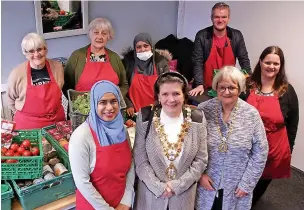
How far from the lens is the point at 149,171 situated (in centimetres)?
185

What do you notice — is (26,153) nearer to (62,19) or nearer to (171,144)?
(171,144)

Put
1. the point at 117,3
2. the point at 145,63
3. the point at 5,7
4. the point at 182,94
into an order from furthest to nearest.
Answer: the point at 117,3
the point at 5,7
the point at 145,63
the point at 182,94

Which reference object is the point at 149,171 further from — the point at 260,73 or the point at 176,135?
the point at 260,73

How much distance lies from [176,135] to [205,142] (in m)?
0.18

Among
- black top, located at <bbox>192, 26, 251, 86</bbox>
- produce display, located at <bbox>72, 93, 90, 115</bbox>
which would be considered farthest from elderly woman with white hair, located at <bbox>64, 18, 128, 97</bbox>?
black top, located at <bbox>192, 26, 251, 86</bbox>

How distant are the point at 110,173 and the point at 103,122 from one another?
0.88ft

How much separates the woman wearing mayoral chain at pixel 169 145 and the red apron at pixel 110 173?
0.30 ft

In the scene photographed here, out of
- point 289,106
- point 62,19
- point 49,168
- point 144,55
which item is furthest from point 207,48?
point 49,168

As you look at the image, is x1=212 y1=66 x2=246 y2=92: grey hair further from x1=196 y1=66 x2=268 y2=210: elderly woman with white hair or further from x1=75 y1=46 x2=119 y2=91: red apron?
x1=75 y1=46 x2=119 y2=91: red apron

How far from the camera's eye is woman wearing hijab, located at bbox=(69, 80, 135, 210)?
1654mm

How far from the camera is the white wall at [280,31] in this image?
3202 millimetres

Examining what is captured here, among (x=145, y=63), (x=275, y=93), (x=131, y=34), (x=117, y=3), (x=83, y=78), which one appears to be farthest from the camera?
(x=131, y=34)

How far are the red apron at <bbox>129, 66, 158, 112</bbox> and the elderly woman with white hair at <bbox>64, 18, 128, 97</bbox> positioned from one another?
0.19 metres

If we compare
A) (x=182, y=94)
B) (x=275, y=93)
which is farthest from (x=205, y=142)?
(x=275, y=93)
